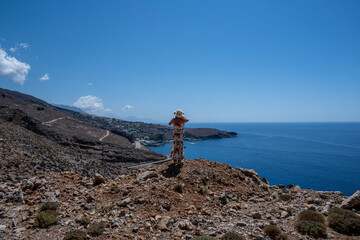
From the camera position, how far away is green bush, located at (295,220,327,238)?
6.51 metres

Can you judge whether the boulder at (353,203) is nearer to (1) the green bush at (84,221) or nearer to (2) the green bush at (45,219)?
(1) the green bush at (84,221)

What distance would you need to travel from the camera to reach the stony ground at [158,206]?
6.59 meters

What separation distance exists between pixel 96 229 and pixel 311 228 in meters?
7.25

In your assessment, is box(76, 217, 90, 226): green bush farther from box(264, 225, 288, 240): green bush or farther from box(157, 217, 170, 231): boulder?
box(264, 225, 288, 240): green bush

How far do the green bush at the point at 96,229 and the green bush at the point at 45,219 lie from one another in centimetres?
146

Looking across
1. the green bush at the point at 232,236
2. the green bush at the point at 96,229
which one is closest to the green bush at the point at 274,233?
the green bush at the point at 232,236

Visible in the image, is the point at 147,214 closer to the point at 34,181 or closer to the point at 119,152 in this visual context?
the point at 34,181

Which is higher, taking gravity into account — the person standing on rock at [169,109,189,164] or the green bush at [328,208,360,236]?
the person standing on rock at [169,109,189,164]

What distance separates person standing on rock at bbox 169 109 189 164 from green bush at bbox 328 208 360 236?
7.83m

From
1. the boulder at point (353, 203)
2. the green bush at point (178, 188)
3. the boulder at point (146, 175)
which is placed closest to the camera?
the boulder at point (353, 203)

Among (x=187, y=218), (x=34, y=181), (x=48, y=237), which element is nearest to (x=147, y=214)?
(x=187, y=218)

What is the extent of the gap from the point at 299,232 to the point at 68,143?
44.9 m

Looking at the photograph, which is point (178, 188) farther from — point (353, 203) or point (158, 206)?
point (353, 203)

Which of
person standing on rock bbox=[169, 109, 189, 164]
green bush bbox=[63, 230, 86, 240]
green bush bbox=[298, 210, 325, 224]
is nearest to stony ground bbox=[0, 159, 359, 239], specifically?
green bush bbox=[63, 230, 86, 240]
